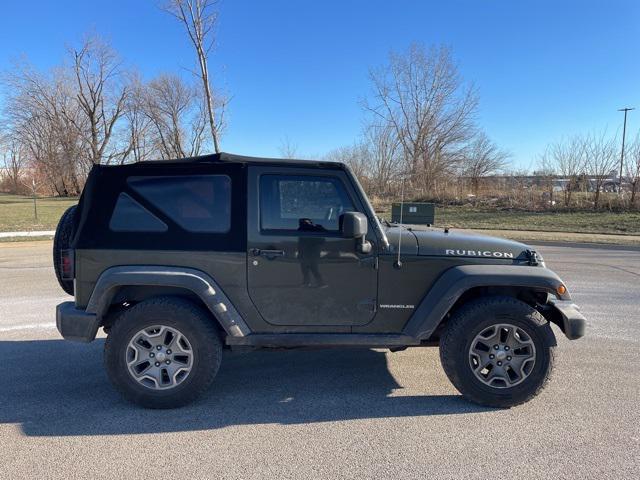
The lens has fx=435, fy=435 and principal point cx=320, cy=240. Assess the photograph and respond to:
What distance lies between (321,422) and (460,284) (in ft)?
4.80

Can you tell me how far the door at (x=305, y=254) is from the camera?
339 cm

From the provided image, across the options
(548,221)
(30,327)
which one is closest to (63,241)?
(30,327)

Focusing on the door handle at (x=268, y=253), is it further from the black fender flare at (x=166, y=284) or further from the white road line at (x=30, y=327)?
the white road line at (x=30, y=327)

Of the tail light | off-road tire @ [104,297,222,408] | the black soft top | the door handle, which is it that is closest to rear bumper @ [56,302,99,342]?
off-road tire @ [104,297,222,408]

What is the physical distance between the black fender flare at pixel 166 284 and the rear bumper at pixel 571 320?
256 centimetres

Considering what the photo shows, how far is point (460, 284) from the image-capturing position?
3.33 m

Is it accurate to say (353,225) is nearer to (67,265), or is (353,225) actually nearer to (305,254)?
(305,254)

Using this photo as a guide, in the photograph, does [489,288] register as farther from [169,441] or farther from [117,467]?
[117,467]

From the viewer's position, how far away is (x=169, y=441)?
292cm

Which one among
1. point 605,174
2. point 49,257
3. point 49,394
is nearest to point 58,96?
point 49,257

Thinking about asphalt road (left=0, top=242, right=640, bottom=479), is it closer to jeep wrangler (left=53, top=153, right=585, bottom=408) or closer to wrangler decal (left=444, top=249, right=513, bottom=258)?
jeep wrangler (left=53, top=153, right=585, bottom=408)

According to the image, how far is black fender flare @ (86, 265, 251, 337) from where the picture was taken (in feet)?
10.8

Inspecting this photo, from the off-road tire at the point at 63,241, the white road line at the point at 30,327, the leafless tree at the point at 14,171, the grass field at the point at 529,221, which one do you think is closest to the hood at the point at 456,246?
the off-road tire at the point at 63,241

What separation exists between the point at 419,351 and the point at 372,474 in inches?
87.7
